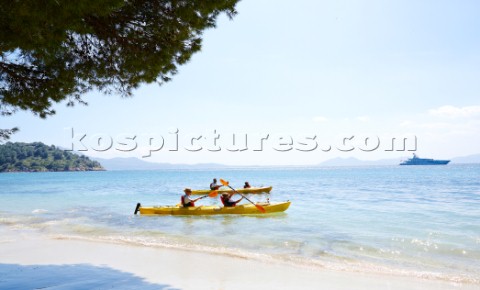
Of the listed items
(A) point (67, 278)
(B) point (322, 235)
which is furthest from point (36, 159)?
(A) point (67, 278)

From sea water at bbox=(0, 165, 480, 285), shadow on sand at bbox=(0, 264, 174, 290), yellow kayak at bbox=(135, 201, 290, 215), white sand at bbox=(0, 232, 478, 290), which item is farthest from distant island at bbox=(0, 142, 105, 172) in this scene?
shadow on sand at bbox=(0, 264, 174, 290)

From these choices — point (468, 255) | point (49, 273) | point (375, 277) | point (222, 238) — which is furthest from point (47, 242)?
point (468, 255)

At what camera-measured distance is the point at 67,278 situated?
5.99 m

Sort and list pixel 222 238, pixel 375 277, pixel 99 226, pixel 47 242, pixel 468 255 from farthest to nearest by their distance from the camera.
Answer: pixel 99 226 < pixel 222 238 < pixel 47 242 < pixel 468 255 < pixel 375 277

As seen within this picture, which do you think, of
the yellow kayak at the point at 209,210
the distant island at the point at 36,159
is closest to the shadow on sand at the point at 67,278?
the yellow kayak at the point at 209,210

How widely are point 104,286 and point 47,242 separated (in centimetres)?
538

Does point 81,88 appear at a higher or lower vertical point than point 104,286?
higher

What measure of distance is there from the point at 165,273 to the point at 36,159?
170m

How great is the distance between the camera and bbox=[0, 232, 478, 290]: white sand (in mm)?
5887

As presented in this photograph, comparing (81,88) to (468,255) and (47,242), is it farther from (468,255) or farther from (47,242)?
(468,255)

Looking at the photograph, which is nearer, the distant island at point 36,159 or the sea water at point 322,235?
the sea water at point 322,235

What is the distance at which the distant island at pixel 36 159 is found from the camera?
14126 centimetres

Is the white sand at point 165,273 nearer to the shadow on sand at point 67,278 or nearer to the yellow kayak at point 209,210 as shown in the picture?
the shadow on sand at point 67,278

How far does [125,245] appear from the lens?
31.7ft
